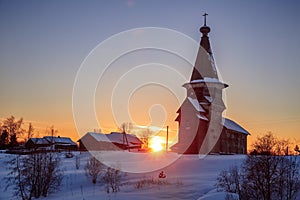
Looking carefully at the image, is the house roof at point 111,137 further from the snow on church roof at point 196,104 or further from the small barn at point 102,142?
the snow on church roof at point 196,104

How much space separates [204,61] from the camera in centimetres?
4931

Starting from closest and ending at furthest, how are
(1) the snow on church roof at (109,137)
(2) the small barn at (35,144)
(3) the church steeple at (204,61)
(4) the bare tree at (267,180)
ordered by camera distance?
(4) the bare tree at (267,180) → (2) the small barn at (35,144) → (3) the church steeple at (204,61) → (1) the snow on church roof at (109,137)

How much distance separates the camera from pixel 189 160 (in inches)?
1389

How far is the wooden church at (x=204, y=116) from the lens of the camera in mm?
43719

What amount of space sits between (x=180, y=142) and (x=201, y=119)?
416cm

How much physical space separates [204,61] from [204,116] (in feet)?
29.5

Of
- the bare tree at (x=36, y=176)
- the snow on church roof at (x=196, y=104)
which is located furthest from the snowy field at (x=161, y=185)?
the snow on church roof at (x=196, y=104)

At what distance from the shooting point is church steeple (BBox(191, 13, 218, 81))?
48312mm

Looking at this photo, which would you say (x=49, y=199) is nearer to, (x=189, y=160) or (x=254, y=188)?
(x=254, y=188)

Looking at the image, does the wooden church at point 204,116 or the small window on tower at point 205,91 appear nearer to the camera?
the wooden church at point 204,116

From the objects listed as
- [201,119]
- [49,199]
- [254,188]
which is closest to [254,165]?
[254,188]

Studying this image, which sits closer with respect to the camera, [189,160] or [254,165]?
[254,165]

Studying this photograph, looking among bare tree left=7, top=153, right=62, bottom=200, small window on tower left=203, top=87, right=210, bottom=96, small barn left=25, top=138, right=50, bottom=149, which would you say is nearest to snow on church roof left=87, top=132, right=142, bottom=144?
small barn left=25, top=138, right=50, bottom=149

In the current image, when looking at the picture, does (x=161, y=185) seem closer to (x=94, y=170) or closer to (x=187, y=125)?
(x=94, y=170)
